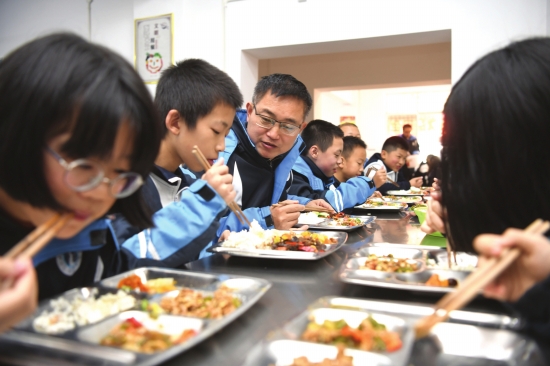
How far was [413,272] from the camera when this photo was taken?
121 centimetres

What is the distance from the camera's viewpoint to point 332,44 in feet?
16.5

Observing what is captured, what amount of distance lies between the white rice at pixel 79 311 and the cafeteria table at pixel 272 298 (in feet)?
0.40

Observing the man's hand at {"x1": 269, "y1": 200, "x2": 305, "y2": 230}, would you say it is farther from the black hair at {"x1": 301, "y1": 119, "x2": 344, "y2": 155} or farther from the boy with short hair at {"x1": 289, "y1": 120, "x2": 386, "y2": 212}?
the black hair at {"x1": 301, "y1": 119, "x2": 344, "y2": 155}

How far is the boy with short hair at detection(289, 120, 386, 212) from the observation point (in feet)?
10.8

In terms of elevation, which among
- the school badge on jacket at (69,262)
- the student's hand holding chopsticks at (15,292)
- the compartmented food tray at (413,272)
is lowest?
the compartmented food tray at (413,272)

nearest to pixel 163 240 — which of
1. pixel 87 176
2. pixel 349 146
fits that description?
pixel 87 176

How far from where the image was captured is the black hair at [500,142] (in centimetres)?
93

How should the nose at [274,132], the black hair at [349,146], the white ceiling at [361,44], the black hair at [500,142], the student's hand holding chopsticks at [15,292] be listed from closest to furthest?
the student's hand holding chopsticks at [15,292], the black hair at [500,142], the nose at [274,132], the black hair at [349,146], the white ceiling at [361,44]

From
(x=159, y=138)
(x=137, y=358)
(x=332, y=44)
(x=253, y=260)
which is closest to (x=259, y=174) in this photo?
(x=253, y=260)

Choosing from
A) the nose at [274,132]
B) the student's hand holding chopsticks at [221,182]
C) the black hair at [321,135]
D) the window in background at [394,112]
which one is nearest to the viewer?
the student's hand holding chopsticks at [221,182]

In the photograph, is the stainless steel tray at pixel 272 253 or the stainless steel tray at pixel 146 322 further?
the stainless steel tray at pixel 272 253

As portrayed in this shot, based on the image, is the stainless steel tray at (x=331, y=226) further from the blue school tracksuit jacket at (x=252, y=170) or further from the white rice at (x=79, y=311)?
the white rice at (x=79, y=311)

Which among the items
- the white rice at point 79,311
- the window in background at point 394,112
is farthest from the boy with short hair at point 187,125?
the window in background at point 394,112

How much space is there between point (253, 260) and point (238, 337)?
663mm
